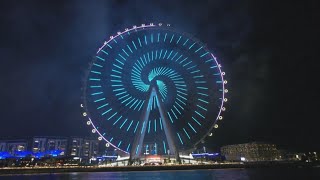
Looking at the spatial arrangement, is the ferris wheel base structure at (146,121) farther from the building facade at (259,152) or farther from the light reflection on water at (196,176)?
the building facade at (259,152)

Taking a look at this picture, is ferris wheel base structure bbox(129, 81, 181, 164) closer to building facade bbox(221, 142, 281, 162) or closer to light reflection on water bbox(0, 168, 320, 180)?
light reflection on water bbox(0, 168, 320, 180)

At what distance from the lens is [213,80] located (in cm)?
4316

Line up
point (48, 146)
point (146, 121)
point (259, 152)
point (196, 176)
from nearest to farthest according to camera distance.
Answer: point (196, 176), point (146, 121), point (259, 152), point (48, 146)

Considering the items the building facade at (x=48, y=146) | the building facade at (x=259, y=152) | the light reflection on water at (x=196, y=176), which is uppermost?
the building facade at (x=48, y=146)

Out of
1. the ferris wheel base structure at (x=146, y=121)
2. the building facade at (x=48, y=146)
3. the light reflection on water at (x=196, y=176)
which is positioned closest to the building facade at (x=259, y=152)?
the ferris wheel base structure at (x=146, y=121)

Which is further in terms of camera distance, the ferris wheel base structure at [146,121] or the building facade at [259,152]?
the building facade at [259,152]

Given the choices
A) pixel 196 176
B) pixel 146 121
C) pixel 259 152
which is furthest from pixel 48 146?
pixel 196 176

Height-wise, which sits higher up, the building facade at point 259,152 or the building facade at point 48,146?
the building facade at point 48,146

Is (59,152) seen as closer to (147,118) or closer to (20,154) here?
(20,154)

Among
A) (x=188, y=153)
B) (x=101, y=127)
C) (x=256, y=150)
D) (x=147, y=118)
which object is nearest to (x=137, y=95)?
(x=147, y=118)

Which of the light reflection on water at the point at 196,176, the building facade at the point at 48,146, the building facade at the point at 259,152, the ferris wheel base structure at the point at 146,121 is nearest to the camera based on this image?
the light reflection on water at the point at 196,176

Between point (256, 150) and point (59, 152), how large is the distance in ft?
218

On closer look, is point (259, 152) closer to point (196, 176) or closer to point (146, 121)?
point (146, 121)

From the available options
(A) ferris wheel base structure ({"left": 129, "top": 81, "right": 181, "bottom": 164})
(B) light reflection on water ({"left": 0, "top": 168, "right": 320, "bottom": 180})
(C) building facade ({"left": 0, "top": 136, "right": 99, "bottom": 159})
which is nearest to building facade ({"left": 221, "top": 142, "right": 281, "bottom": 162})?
(A) ferris wheel base structure ({"left": 129, "top": 81, "right": 181, "bottom": 164})
